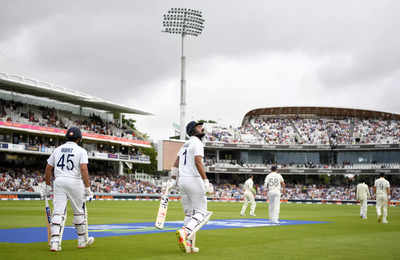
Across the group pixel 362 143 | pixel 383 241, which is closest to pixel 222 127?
pixel 362 143

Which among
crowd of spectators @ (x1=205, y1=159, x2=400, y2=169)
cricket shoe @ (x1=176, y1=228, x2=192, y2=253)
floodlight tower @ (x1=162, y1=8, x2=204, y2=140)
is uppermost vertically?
floodlight tower @ (x1=162, y1=8, x2=204, y2=140)

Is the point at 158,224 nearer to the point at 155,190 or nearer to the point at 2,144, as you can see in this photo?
the point at 2,144

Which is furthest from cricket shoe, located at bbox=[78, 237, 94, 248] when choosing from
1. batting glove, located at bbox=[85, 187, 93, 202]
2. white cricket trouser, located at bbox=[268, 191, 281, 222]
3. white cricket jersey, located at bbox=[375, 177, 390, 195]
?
white cricket jersey, located at bbox=[375, 177, 390, 195]

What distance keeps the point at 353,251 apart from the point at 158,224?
354 centimetres

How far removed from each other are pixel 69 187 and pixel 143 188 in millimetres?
48249

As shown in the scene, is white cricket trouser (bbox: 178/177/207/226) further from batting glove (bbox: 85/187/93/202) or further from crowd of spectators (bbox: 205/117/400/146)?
crowd of spectators (bbox: 205/117/400/146)

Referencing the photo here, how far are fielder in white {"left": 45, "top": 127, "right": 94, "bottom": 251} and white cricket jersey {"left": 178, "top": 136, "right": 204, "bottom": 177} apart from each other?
1.57 m

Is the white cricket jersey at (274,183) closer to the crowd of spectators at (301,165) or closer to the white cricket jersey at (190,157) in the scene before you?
the white cricket jersey at (190,157)

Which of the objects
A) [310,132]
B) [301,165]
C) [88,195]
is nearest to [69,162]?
[88,195]

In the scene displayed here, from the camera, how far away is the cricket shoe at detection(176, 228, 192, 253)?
7562 millimetres

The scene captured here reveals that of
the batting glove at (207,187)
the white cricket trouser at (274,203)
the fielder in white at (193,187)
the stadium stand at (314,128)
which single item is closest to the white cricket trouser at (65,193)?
the fielder in white at (193,187)

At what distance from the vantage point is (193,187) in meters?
7.96

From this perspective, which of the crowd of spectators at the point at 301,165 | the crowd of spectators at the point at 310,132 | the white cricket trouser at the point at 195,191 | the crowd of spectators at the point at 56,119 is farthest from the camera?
the crowd of spectators at the point at 310,132

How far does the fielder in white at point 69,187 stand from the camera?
797cm
